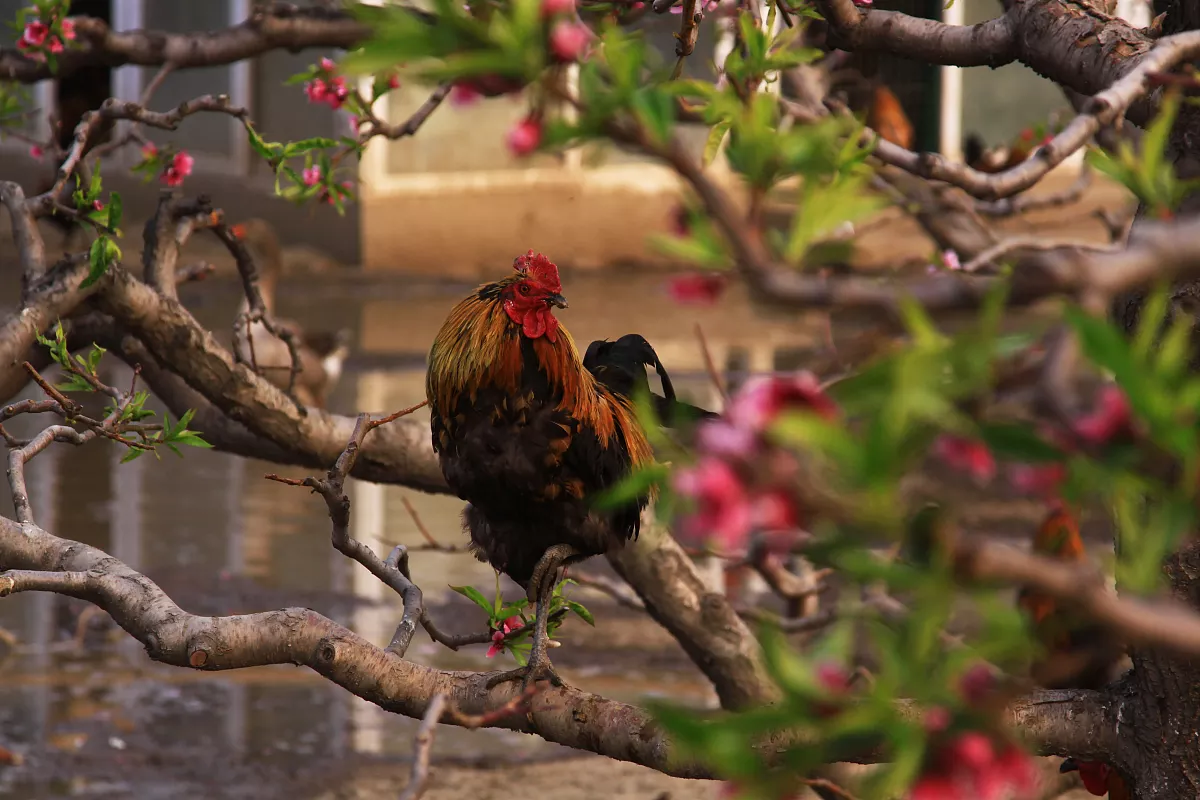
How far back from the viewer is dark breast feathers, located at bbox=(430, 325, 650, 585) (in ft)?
11.5

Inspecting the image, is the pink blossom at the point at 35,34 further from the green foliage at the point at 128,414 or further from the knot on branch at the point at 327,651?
the knot on branch at the point at 327,651

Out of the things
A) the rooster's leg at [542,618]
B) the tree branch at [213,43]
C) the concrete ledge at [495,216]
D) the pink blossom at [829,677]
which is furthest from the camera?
the concrete ledge at [495,216]

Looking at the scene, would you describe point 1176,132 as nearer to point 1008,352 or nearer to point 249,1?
point 1008,352

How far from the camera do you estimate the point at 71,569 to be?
3121 mm

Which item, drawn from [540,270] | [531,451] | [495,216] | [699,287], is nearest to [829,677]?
[699,287]

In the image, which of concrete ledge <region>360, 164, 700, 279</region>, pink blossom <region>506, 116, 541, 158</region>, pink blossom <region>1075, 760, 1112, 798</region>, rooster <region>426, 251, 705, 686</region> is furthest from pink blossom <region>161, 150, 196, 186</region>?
concrete ledge <region>360, 164, 700, 279</region>

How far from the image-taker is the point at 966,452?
1.13m

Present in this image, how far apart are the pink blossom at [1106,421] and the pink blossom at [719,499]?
274 millimetres

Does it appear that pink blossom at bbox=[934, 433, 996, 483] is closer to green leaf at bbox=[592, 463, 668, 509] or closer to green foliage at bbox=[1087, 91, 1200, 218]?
green leaf at bbox=[592, 463, 668, 509]

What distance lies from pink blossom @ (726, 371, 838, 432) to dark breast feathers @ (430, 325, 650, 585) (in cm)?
236

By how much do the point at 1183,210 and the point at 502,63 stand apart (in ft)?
5.30

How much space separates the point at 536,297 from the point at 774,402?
8.19ft

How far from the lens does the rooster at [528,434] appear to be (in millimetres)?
3496

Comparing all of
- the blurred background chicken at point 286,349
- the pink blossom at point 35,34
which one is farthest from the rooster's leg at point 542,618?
the blurred background chicken at point 286,349
